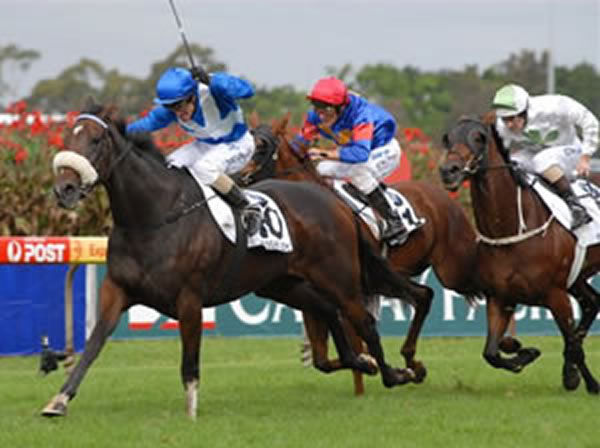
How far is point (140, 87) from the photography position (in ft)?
187

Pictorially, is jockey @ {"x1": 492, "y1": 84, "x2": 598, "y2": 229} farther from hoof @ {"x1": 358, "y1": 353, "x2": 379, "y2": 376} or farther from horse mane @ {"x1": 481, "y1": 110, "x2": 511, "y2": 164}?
hoof @ {"x1": 358, "y1": 353, "x2": 379, "y2": 376}

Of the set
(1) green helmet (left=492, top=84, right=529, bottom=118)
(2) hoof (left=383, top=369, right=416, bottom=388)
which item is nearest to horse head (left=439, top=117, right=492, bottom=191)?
(1) green helmet (left=492, top=84, right=529, bottom=118)

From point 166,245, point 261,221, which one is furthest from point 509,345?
point 166,245

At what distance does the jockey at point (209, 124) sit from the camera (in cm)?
791

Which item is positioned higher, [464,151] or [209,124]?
[209,124]

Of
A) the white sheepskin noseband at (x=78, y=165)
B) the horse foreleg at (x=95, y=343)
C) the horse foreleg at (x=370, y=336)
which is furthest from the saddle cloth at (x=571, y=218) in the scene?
the white sheepskin noseband at (x=78, y=165)

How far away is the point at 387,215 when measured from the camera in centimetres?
955

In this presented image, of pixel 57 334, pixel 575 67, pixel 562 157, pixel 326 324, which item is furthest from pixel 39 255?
pixel 575 67

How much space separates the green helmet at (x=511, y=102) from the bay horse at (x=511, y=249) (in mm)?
105

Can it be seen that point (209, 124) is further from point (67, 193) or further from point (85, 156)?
point (67, 193)

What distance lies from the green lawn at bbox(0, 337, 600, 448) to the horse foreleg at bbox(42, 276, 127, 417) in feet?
0.38

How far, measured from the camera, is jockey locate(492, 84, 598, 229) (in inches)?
363

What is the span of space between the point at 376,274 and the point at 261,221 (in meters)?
1.23

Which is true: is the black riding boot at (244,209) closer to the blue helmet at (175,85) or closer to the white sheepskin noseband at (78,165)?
the blue helmet at (175,85)
